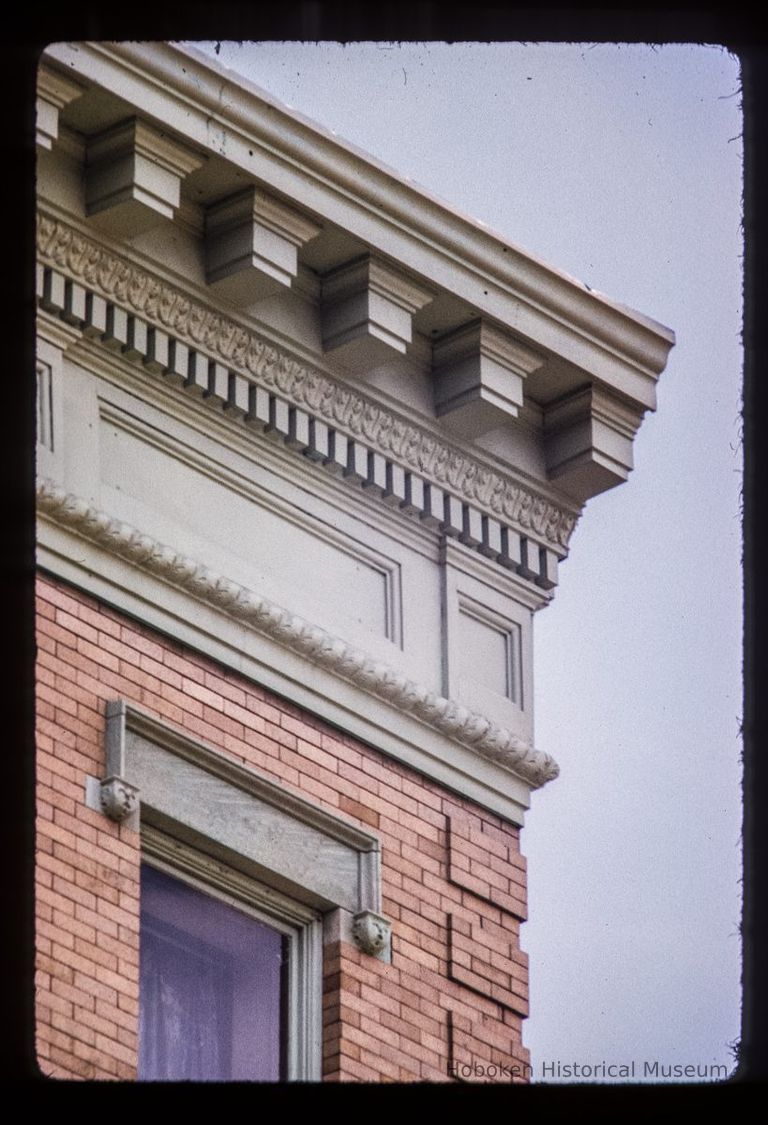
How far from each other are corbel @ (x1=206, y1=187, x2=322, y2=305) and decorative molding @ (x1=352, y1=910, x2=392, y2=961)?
224 cm

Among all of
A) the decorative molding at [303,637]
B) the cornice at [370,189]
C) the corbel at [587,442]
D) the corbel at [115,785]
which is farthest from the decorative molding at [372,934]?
the cornice at [370,189]

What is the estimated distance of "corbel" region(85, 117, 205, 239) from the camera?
1377 centimetres

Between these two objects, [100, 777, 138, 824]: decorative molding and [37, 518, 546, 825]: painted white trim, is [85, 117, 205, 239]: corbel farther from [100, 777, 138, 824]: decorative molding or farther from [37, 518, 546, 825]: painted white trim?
[100, 777, 138, 824]: decorative molding

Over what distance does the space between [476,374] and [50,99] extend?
2.30m

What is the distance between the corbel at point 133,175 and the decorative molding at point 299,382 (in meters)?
0.14

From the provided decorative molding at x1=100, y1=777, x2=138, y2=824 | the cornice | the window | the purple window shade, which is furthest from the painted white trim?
the cornice

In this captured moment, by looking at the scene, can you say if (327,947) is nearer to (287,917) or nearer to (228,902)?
(287,917)

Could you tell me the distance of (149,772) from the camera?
1359 cm

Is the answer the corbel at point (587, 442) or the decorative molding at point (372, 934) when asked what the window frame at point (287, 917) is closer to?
the decorative molding at point (372, 934)

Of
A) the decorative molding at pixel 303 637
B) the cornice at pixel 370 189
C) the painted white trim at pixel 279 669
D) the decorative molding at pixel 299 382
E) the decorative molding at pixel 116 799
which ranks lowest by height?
the decorative molding at pixel 116 799

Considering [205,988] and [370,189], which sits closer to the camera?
[205,988]

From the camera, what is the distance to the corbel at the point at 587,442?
50.6 ft

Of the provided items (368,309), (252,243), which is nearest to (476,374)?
(368,309)

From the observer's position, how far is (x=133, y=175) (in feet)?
45.1
